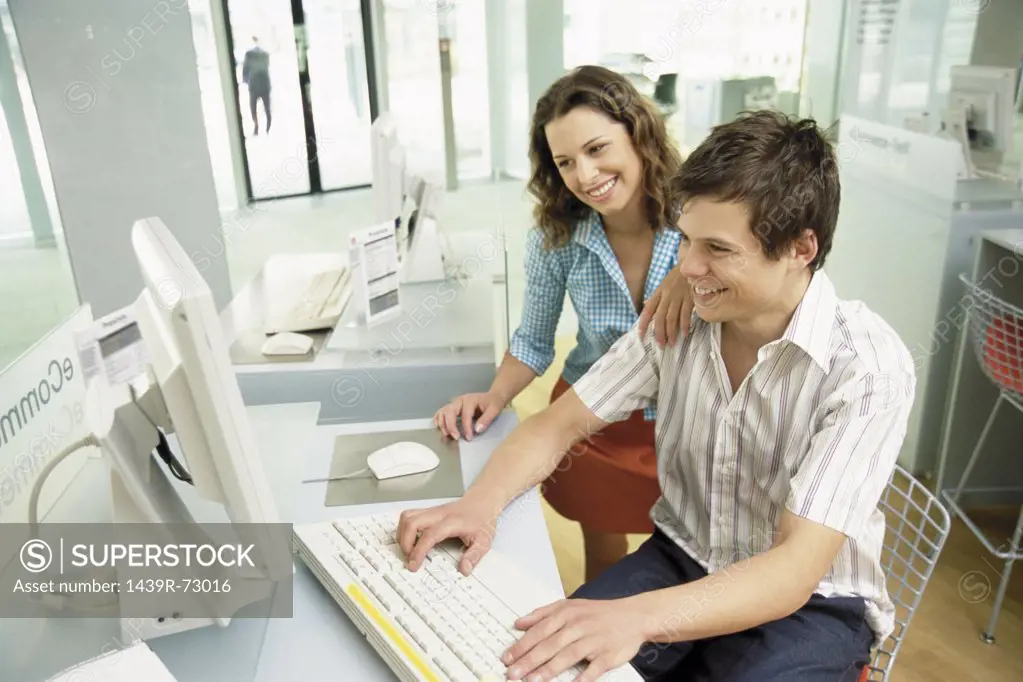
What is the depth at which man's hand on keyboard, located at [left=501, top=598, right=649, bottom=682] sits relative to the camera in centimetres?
82

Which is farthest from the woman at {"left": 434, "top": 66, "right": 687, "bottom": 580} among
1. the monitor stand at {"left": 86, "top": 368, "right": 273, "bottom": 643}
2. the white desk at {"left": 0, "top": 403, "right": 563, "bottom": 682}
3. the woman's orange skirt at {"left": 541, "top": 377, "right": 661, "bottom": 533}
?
the monitor stand at {"left": 86, "top": 368, "right": 273, "bottom": 643}

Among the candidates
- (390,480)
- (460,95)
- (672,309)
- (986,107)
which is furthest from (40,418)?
(986,107)

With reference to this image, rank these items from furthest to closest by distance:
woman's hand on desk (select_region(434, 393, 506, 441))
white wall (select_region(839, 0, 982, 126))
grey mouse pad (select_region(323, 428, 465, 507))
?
white wall (select_region(839, 0, 982, 126)), woman's hand on desk (select_region(434, 393, 506, 441)), grey mouse pad (select_region(323, 428, 465, 507))

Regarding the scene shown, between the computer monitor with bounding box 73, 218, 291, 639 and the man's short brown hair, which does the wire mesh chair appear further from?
the computer monitor with bounding box 73, 218, 291, 639

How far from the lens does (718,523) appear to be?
3.90 ft

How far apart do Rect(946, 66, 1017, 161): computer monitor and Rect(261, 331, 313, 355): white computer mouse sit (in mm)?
2253

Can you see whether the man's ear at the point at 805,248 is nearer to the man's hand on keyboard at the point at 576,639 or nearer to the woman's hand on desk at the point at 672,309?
the woman's hand on desk at the point at 672,309

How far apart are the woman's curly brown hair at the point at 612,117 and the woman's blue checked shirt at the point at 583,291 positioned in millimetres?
38

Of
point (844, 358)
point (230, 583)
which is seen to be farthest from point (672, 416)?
point (230, 583)

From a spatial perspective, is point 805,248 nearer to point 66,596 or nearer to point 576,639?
point 576,639

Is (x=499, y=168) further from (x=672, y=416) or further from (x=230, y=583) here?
(x=230, y=583)

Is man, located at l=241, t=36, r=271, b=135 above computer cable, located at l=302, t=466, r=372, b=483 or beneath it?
above

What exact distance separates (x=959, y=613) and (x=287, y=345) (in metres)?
1.87

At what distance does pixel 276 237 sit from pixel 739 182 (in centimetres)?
243
